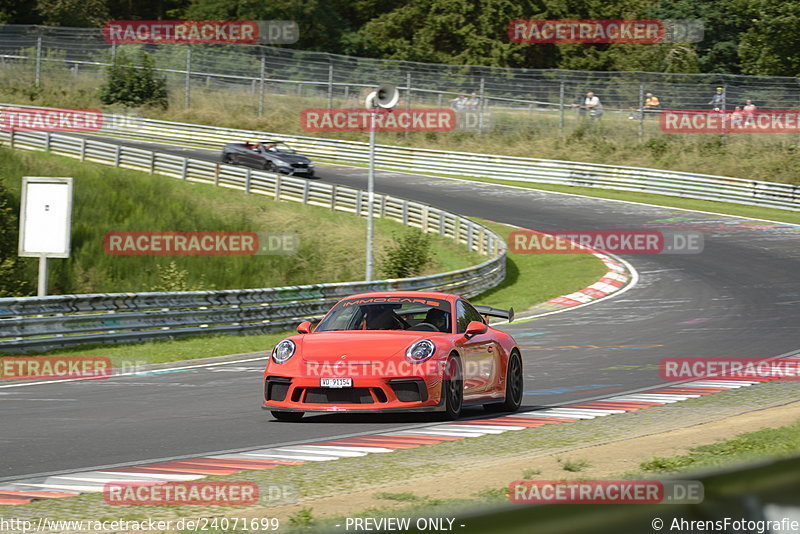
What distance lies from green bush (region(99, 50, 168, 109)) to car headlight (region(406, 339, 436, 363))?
171ft

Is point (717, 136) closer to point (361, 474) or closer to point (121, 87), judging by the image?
point (121, 87)

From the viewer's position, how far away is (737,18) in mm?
62938

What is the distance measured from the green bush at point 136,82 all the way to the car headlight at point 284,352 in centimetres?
5147

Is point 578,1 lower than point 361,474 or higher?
higher

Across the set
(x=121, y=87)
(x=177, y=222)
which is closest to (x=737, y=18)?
(x=121, y=87)

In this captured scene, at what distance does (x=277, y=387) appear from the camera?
10258mm

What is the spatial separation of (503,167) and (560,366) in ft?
109

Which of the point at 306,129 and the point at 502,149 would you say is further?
the point at 306,129

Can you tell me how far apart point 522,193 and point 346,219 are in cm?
911

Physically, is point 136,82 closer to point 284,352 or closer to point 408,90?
point 408,90

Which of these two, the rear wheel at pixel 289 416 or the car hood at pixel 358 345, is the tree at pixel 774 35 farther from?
→ the rear wheel at pixel 289 416

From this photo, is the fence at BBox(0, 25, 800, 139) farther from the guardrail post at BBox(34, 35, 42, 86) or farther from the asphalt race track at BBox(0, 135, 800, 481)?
the asphalt race track at BBox(0, 135, 800, 481)

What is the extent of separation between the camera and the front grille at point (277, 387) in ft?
33.4

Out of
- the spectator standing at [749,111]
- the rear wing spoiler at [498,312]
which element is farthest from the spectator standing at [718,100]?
the rear wing spoiler at [498,312]
